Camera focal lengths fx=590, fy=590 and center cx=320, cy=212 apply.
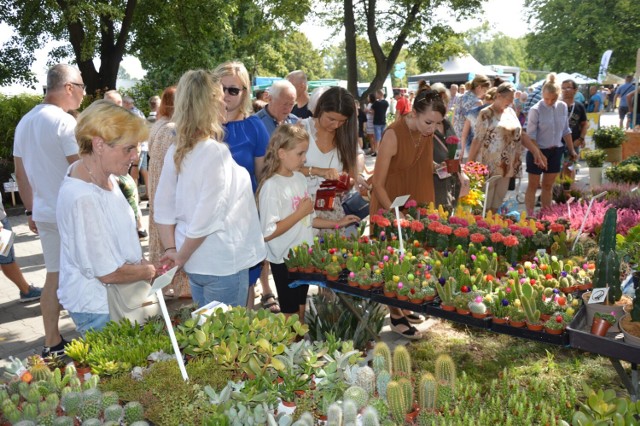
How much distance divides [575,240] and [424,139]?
1.21 metres

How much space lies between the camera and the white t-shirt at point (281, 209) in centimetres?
331

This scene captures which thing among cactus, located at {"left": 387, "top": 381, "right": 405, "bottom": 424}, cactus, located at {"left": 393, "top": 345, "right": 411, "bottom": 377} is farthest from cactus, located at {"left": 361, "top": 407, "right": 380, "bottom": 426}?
cactus, located at {"left": 393, "top": 345, "right": 411, "bottom": 377}

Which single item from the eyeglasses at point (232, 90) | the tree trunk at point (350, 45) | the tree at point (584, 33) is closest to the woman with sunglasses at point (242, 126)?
the eyeglasses at point (232, 90)

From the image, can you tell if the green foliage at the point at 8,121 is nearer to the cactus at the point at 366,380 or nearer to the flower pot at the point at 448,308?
the flower pot at the point at 448,308

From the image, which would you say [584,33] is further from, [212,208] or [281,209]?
[212,208]

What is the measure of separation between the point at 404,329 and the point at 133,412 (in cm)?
276

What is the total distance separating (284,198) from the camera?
11.0 ft

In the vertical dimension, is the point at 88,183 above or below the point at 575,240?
above

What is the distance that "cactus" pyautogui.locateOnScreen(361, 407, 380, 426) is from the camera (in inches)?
61.6

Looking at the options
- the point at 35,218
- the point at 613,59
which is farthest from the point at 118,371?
the point at 613,59

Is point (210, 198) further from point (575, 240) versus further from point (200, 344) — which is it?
point (575, 240)

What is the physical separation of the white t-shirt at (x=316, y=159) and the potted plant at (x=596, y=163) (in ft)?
21.7

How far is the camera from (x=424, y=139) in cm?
420

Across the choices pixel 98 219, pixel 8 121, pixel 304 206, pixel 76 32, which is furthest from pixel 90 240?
pixel 76 32
